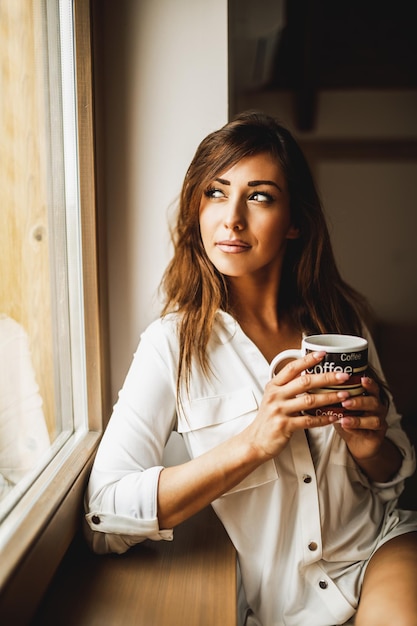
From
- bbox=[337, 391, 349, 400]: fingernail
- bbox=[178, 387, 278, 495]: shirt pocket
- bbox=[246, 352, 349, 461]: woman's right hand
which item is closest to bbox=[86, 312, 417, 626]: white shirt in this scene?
bbox=[178, 387, 278, 495]: shirt pocket

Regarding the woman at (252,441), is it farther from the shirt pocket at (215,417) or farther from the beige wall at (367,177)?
the beige wall at (367,177)

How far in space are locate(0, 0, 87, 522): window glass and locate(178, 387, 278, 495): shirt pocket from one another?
26cm

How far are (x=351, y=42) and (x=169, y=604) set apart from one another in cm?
190

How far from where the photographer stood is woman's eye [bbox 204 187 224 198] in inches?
46.3

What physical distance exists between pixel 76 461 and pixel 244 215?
0.57 metres

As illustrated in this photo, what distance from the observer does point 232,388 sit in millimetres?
1145

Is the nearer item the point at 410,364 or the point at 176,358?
the point at 176,358

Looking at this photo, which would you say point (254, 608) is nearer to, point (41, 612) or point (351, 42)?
point (41, 612)

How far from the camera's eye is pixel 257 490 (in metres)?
1.11

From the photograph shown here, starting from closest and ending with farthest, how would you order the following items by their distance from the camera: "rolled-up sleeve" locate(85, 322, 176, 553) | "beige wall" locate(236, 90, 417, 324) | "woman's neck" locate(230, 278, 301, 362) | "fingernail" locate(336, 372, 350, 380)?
1. "fingernail" locate(336, 372, 350, 380)
2. "rolled-up sleeve" locate(85, 322, 176, 553)
3. "woman's neck" locate(230, 278, 301, 362)
4. "beige wall" locate(236, 90, 417, 324)

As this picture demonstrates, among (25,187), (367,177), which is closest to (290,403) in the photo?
(25,187)

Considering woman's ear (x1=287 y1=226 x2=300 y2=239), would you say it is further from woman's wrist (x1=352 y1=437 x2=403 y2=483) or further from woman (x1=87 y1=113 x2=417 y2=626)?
woman's wrist (x1=352 y1=437 x2=403 y2=483)

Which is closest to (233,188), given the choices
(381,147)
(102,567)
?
(102,567)

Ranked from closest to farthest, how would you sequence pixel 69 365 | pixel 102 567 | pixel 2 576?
pixel 2 576 → pixel 102 567 → pixel 69 365
